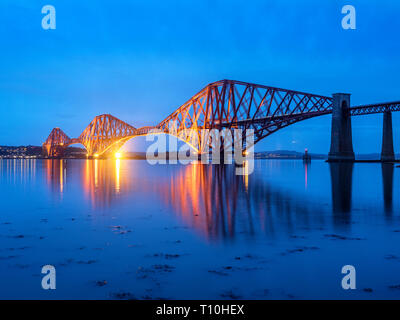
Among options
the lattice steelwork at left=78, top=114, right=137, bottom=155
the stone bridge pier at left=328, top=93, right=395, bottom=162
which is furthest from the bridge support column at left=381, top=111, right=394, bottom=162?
the lattice steelwork at left=78, top=114, right=137, bottom=155

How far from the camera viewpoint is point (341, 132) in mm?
66500

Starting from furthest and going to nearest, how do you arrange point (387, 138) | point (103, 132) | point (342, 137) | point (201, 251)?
point (103, 132) < point (342, 137) < point (387, 138) < point (201, 251)

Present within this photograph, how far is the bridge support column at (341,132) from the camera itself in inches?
2623

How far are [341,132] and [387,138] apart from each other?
24.5 ft

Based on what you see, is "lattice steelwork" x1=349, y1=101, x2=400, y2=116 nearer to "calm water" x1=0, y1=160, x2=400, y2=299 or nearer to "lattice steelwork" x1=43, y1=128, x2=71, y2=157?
"calm water" x1=0, y1=160, x2=400, y2=299

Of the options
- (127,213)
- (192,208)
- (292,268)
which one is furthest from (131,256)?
(192,208)

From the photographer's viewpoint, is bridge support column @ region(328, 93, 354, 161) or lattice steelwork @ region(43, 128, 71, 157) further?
lattice steelwork @ region(43, 128, 71, 157)

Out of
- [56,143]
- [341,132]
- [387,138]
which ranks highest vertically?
[56,143]

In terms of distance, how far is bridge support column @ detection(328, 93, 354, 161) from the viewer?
66625 mm

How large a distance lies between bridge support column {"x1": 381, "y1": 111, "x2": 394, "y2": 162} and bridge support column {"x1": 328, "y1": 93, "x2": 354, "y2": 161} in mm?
5559

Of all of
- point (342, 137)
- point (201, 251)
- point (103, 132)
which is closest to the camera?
point (201, 251)

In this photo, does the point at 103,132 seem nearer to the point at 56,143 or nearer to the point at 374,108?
the point at 56,143

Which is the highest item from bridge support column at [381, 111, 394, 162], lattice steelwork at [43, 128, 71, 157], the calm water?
lattice steelwork at [43, 128, 71, 157]

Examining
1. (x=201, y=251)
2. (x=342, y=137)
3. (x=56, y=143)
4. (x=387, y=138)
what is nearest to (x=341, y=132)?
(x=342, y=137)
